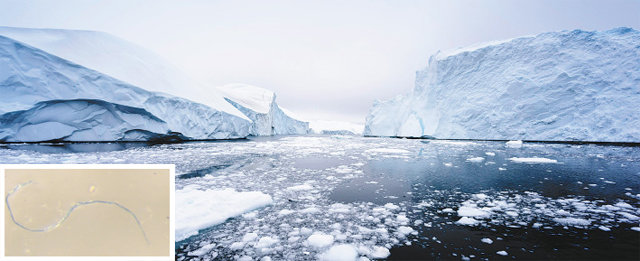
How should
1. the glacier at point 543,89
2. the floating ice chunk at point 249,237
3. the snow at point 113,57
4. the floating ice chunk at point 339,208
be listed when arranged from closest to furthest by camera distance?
the floating ice chunk at point 249,237, the floating ice chunk at point 339,208, the snow at point 113,57, the glacier at point 543,89

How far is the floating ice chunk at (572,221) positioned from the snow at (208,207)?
2486 millimetres

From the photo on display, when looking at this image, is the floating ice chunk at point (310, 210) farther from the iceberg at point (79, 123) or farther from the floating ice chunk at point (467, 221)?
the iceberg at point (79, 123)

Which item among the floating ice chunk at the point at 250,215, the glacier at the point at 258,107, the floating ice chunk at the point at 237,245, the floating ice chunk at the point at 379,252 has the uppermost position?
the glacier at the point at 258,107

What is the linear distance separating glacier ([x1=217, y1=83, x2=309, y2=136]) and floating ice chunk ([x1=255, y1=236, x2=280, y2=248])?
19.9 m

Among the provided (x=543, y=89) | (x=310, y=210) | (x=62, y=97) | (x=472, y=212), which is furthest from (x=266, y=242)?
(x=543, y=89)

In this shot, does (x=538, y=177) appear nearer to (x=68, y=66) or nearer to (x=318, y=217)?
(x=318, y=217)

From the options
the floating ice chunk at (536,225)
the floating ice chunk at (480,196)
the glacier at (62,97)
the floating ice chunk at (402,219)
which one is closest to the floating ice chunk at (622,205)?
the floating ice chunk at (480,196)

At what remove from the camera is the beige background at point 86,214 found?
978 millimetres

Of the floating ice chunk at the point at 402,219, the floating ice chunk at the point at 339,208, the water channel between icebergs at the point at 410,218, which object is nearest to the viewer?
the water channel between icebergs at the point at 410,218

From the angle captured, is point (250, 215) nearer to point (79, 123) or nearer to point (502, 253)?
point (502, 253)

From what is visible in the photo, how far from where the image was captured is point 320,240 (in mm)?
1660

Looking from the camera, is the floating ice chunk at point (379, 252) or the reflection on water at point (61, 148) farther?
the reflection on water at point (61, 148)

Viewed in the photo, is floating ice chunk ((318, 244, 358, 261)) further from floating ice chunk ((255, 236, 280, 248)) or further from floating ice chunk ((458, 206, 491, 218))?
floating ice chunk ((458, 206, 491, 218))

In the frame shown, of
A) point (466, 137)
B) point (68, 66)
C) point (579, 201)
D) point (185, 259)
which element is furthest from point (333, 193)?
point (466, 137)
